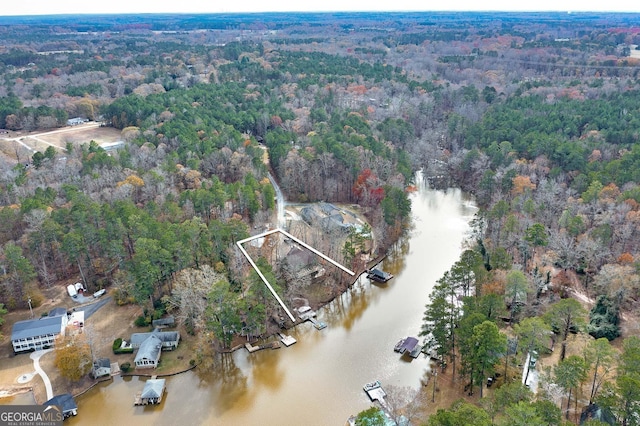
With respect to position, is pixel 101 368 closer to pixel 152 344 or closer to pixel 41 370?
pixel 152 344

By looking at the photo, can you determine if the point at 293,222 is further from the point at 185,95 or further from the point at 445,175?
the point at 185,95

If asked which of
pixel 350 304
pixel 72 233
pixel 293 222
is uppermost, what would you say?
pixel 72 233

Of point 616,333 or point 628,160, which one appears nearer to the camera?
point 616,333

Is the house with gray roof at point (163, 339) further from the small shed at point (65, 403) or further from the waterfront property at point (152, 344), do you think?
the small shed at point (65, 403)

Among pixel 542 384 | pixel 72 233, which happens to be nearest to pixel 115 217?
pixel 72 233

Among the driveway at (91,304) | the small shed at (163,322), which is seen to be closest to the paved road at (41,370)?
the driveway at (91,304)

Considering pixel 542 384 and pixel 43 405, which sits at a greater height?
pixel 542 384

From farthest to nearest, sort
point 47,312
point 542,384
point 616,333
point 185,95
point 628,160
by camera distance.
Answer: point 185,95, point 628,160, point 47,312, point 616,333, point 542,384
